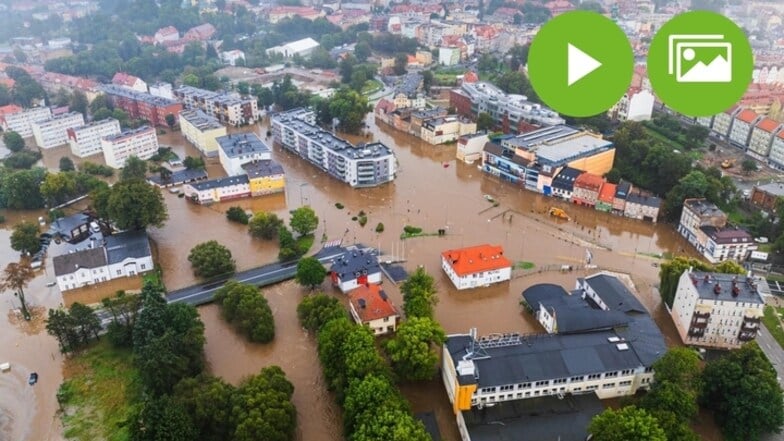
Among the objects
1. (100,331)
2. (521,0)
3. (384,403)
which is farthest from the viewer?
(521,0)

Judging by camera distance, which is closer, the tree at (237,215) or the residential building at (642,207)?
the residential building at (642,207)

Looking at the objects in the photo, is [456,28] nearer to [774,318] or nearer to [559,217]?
[559,217]

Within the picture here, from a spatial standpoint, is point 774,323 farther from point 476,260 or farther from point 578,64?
point 578,64

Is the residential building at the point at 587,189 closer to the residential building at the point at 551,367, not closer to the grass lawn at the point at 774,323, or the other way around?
the grass lawn at the point at 774,323

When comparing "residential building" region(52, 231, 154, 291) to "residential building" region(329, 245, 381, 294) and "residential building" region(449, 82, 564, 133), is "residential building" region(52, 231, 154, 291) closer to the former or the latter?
"residential building" region(329, 245, 381, 294)

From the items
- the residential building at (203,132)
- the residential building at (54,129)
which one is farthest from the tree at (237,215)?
the residential building at (54,129)

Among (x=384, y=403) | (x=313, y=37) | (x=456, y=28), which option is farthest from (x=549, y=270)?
(x=313, y=37)

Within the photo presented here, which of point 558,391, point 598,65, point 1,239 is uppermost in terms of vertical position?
point 598,65

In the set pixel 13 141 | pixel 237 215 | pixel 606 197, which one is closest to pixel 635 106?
pixel 606 197
